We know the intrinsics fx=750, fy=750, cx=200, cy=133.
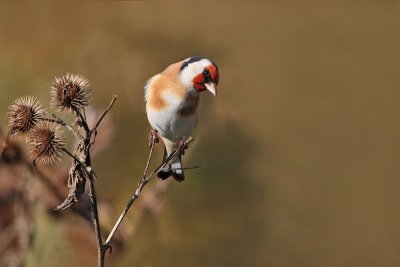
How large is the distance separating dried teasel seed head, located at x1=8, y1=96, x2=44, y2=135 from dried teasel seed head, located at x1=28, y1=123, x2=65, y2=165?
0.04 ft

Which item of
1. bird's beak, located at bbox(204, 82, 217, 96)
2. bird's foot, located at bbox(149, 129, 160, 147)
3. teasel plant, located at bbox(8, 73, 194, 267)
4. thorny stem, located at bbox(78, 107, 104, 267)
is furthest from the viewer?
bird's foot, located at bbox(149, 129, 160, 147)

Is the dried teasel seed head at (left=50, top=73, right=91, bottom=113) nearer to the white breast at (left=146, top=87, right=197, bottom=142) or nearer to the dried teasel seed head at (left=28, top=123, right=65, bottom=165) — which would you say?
the dried teasel seed head at (left=28, top=123, right=65, bottom=165)

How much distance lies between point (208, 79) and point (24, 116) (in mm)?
352

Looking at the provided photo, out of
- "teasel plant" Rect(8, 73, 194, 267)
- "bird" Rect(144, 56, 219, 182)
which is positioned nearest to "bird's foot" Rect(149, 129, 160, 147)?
"bird" Rect(144, 56, 219, 182)

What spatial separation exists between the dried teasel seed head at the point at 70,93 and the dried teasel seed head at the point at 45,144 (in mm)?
50

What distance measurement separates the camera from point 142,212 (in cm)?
262

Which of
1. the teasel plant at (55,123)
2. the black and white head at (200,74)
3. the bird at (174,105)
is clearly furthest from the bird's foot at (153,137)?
the teasel plant at (55,123)

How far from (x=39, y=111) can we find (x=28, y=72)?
1647mm

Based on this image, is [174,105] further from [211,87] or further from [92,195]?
[92,195]

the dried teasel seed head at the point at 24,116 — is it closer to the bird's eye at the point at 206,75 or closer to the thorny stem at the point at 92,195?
the thorny stem at the point at 92,195

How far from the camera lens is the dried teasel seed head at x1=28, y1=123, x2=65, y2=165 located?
117cm

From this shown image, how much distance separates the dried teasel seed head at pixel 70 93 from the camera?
1140 mm

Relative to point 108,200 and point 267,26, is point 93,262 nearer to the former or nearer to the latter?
point 108,200

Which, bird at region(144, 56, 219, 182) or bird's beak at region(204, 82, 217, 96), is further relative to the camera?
bird at region(144, 56, 219, 182)
